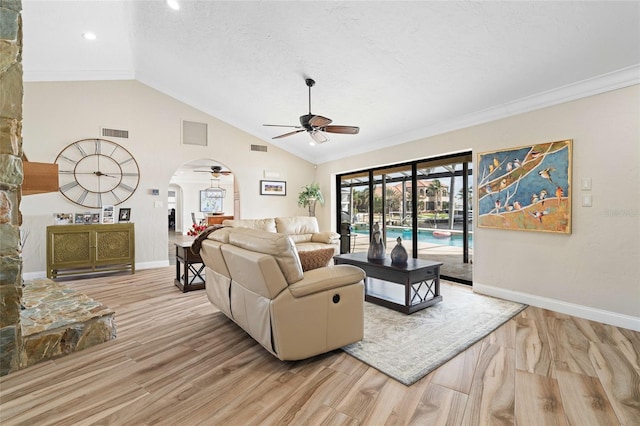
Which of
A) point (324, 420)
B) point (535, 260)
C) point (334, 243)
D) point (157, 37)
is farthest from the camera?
point (334, 243)

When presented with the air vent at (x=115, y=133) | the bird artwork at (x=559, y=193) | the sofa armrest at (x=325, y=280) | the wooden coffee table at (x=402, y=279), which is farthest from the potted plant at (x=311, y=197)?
the sofa armrest at (x=325, y=280)

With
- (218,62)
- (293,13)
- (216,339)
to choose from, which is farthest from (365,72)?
(216,339)

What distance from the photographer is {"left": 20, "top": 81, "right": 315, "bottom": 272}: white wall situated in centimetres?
499

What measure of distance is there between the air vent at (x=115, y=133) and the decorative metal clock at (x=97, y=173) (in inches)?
Answer: 5.2

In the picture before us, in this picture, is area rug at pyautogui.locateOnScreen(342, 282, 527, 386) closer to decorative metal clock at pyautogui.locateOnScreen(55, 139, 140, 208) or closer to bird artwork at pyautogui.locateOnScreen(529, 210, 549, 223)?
bird artwork at pyautogui.locateOnScreen(529, 210, 549, 223)

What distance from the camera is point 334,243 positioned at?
244 inches

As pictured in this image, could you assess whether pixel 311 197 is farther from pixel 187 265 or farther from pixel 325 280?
pixel 325 280

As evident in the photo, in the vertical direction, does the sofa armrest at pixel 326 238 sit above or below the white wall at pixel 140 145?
below

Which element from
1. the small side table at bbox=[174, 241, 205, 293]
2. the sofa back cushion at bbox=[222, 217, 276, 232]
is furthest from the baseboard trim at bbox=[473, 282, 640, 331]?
the small side table at bbox=[174, 241, 205, 293]

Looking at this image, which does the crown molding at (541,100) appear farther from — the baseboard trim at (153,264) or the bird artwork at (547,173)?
the baseboard trim at (153,264)

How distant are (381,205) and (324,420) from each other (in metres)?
5.08

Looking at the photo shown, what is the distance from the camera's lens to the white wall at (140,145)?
499 cm

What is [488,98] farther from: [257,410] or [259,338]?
[257,410]

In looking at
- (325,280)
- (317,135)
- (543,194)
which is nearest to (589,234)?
(543,194)
